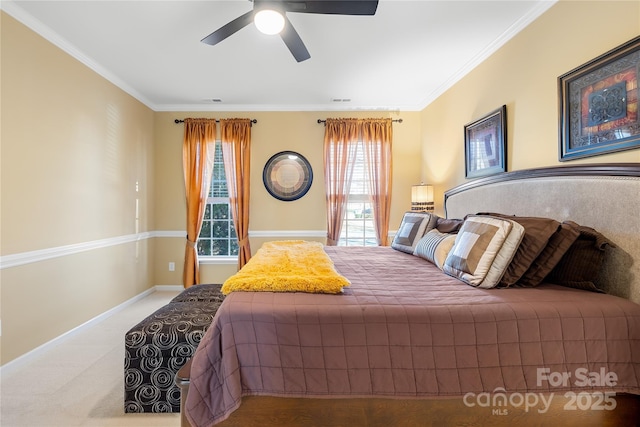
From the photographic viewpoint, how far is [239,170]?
4.11m

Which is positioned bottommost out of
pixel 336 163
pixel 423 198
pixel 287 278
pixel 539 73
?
pixel 287 278

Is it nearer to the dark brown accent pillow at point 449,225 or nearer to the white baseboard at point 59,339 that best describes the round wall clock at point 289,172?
the dark brown accent pillow at point 449,225

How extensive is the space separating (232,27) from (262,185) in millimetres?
2383

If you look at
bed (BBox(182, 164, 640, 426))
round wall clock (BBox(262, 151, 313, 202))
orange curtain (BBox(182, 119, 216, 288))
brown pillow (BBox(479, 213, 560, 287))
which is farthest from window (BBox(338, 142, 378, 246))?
bed (BBox(182, 164, 640, 426))

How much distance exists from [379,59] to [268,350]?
2.83 meters

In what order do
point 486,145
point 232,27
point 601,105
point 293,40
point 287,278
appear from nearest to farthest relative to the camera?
point 287,278 → point 601,105 → point 232,27 → point 293,40 → point 486,145

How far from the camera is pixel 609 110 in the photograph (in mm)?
1645

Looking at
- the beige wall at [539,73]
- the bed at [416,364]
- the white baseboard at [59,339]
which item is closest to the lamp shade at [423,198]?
the beige wall at [539,73]

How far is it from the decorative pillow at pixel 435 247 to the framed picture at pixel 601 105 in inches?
35.4

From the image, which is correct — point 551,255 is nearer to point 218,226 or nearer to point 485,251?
point 485,251

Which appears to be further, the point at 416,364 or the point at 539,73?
the point at 539,73

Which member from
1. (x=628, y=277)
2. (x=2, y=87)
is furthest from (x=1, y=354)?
(x=628, y=277)

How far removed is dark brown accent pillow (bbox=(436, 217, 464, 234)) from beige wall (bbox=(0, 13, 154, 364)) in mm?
3377

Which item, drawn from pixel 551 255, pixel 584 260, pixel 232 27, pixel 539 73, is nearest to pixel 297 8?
pixel 232 27
